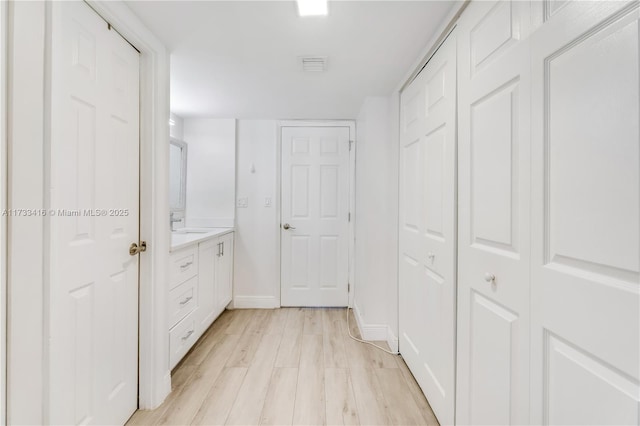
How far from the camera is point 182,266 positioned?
2.01 metres

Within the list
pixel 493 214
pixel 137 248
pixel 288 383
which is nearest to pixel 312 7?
pixel 493 214

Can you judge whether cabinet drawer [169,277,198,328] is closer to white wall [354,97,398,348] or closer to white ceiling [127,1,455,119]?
white wall [354,97,398,348]

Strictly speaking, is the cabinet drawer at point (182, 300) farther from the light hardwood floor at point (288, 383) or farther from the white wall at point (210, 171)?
the white wall at point (210, 171)

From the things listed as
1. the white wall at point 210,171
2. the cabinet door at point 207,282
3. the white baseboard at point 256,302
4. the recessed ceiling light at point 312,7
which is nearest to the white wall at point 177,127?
the white wall at point 210,171

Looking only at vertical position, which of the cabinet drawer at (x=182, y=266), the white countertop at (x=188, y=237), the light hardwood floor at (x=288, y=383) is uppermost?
the white countertop at (x=188, y=237)

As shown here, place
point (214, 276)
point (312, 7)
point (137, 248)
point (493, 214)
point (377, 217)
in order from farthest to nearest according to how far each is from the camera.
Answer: point (214, 276), point (377, 217), point (137, 248), point (312, 7), point (493, 214)

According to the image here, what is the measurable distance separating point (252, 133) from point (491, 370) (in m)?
3.03

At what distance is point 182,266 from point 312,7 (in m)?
1.76

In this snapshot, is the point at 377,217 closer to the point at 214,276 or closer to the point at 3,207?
the point at 214,276

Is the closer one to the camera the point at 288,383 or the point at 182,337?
the point at 288,383

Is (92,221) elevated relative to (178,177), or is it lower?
lower

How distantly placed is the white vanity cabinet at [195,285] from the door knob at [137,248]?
237 mm

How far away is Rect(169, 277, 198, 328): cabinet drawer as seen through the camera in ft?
6.17

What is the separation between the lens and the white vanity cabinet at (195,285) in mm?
1909
